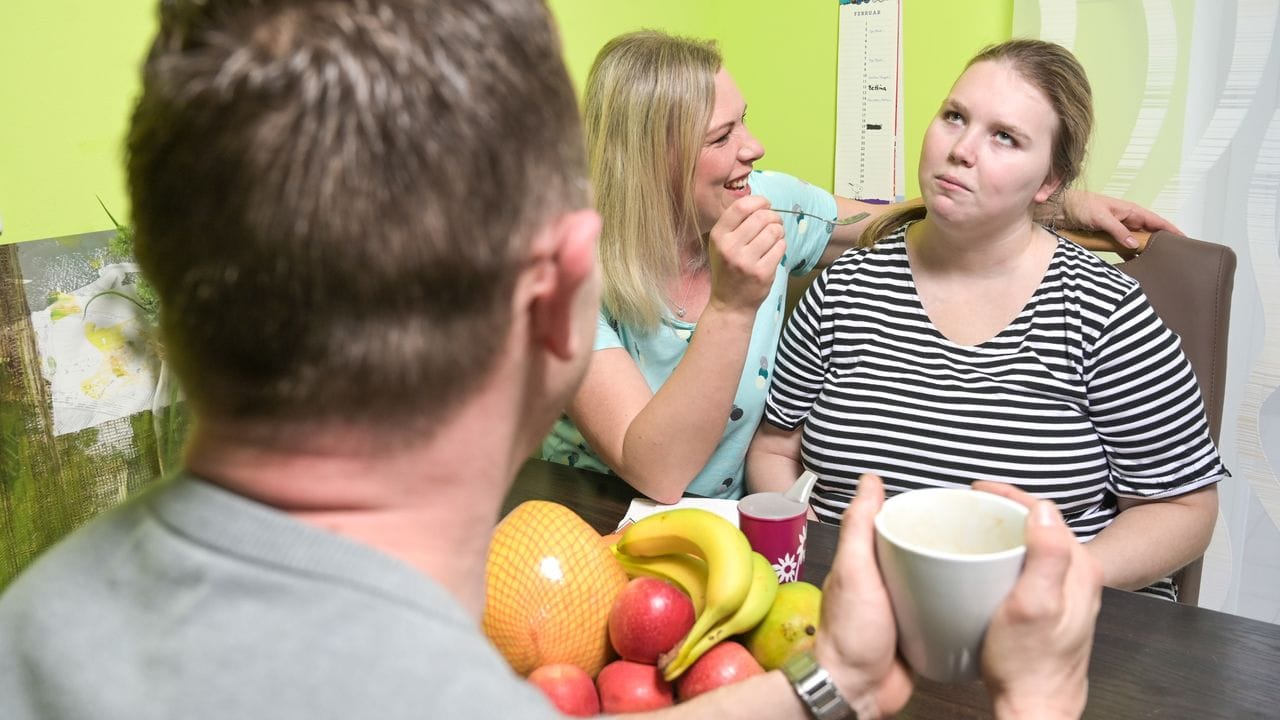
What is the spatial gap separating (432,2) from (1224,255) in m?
1.40

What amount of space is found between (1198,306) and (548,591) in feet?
3.79

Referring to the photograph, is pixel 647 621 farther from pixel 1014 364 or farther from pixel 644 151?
pixel 644 151

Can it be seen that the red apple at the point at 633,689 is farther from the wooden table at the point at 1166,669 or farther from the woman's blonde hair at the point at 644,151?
the woman's blonde hair at the point at 644,151

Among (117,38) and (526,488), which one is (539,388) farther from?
(117,38)

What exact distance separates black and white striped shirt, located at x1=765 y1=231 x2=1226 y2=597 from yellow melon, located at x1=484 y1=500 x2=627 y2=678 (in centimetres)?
67

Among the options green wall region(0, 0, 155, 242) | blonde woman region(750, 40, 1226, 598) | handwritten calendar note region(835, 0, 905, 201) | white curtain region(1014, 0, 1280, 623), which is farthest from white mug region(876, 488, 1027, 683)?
handwritten calendar note region(835, 0, 905, 201)

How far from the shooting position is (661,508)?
1.31 m

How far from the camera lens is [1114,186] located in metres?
2.08

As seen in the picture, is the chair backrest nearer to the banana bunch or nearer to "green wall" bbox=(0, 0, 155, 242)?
the banana bunch

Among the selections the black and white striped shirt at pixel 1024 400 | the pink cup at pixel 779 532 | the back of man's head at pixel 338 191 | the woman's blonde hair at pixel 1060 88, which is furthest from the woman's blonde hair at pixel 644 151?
the back of man's head at pixel 338 191

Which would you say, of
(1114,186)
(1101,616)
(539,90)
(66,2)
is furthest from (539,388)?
(1114,186)

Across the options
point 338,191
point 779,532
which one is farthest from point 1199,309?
point 338,191

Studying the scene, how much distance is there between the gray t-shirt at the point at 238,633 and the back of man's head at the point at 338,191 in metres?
0.07

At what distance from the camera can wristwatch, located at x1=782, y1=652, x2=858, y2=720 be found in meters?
0.78
